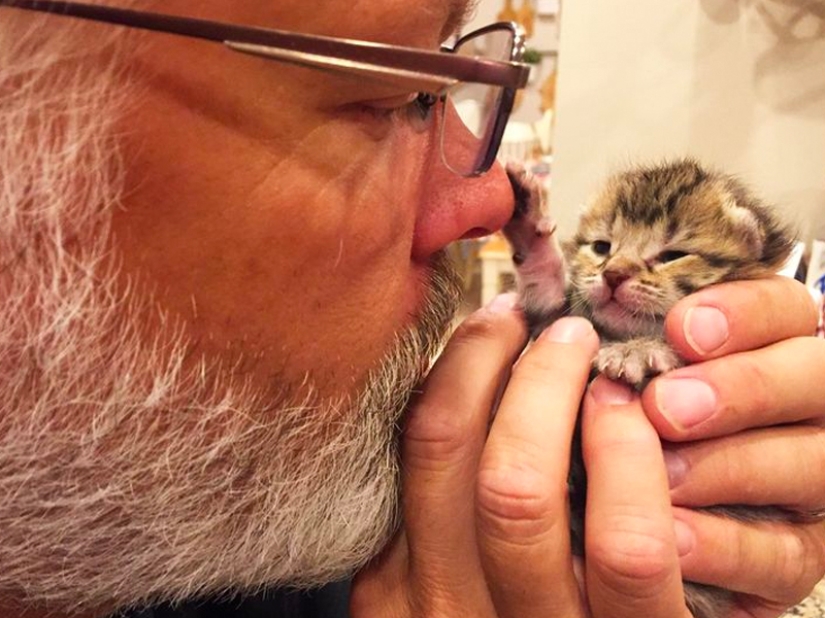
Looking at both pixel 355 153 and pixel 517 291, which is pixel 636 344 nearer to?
pixel 517 291

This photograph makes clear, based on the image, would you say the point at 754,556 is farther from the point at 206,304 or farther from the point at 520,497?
the point at 206,304

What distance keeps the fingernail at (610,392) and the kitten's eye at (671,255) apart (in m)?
0.22

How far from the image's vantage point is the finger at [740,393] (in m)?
0.73

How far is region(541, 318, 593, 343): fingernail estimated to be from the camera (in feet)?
2.63

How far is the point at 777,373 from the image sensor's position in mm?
778

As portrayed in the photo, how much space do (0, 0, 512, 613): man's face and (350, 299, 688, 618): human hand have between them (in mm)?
57

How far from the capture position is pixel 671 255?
954 mm

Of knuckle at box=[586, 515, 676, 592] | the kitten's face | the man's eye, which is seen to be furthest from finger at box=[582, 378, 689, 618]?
the man's eye

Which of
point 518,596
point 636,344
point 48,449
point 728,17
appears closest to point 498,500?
point 518,596

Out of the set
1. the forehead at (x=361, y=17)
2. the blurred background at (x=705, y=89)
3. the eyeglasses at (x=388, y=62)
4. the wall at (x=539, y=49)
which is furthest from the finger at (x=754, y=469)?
the wall at (x=539, y=49)

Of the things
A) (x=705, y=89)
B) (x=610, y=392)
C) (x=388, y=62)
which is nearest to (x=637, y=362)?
(x=610, y=392)

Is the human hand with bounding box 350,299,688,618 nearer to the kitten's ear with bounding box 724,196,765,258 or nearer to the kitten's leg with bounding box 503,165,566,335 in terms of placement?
the kitten's leg with bounding box 503,165,566,335

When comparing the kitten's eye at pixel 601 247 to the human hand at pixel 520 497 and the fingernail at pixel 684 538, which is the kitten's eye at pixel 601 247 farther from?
the fingernail at pixel 684 538

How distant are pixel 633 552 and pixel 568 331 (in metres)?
0.24
